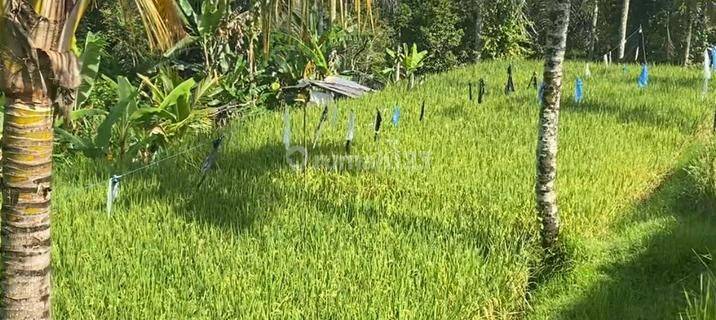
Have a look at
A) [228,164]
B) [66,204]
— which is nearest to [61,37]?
[66,204]

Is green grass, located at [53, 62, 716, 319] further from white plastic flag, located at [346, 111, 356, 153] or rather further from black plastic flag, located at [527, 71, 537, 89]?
black plastic flag, located at [527, 71, 537, 89]

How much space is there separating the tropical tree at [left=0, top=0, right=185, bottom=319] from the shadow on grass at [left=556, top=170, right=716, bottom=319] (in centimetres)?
268

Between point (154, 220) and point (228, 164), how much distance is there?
1.55 m

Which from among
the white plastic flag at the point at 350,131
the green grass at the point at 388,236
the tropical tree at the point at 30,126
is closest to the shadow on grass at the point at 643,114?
the green grass at the point at 388,236

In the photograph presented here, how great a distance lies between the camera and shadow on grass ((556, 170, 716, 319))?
3656 millimetres

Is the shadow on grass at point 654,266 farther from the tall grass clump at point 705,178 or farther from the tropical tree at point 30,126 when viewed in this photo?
the tropical tree at point 30,126

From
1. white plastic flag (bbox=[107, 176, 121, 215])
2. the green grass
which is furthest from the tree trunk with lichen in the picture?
white plastic flag (bbox=[107, 176, 121, 215])

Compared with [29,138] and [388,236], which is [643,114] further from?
[29,138]

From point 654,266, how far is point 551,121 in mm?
1147

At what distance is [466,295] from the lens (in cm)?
337

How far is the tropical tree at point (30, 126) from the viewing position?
1887mm

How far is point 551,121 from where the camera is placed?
3.99 m

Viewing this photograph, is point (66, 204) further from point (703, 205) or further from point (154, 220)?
point (703, 205)

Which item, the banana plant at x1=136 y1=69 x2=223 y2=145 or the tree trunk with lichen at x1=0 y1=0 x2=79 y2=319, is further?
the banana plant at x1=136 y1=69 x2=223 y2=145
